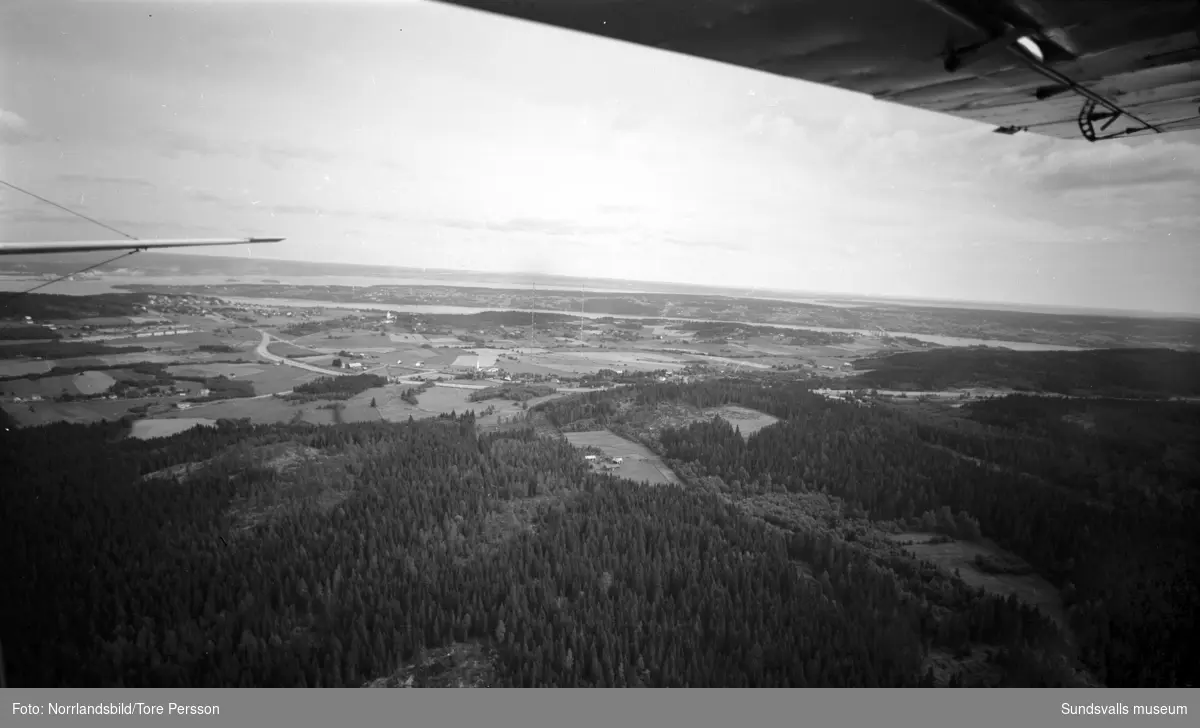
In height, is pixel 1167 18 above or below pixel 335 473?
above

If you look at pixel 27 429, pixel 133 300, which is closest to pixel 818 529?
pixel 27 429

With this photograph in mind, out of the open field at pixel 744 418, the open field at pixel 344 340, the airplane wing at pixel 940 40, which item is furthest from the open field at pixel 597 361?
the airplane wing at pixel 940 40

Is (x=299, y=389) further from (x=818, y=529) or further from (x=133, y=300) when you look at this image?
(x=818, y=529)

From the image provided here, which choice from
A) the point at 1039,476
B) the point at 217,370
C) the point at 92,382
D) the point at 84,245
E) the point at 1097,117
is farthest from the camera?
the point at 217,370

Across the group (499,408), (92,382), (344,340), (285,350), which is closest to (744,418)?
(499,408)

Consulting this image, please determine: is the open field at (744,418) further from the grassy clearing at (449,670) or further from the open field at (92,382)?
the open field at (92,382)

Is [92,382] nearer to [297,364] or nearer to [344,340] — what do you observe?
[297,364]

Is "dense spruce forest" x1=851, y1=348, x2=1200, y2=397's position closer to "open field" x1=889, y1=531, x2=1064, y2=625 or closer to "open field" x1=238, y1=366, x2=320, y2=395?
"open field" x1=889, y1=531, x2=1064, y2=625
